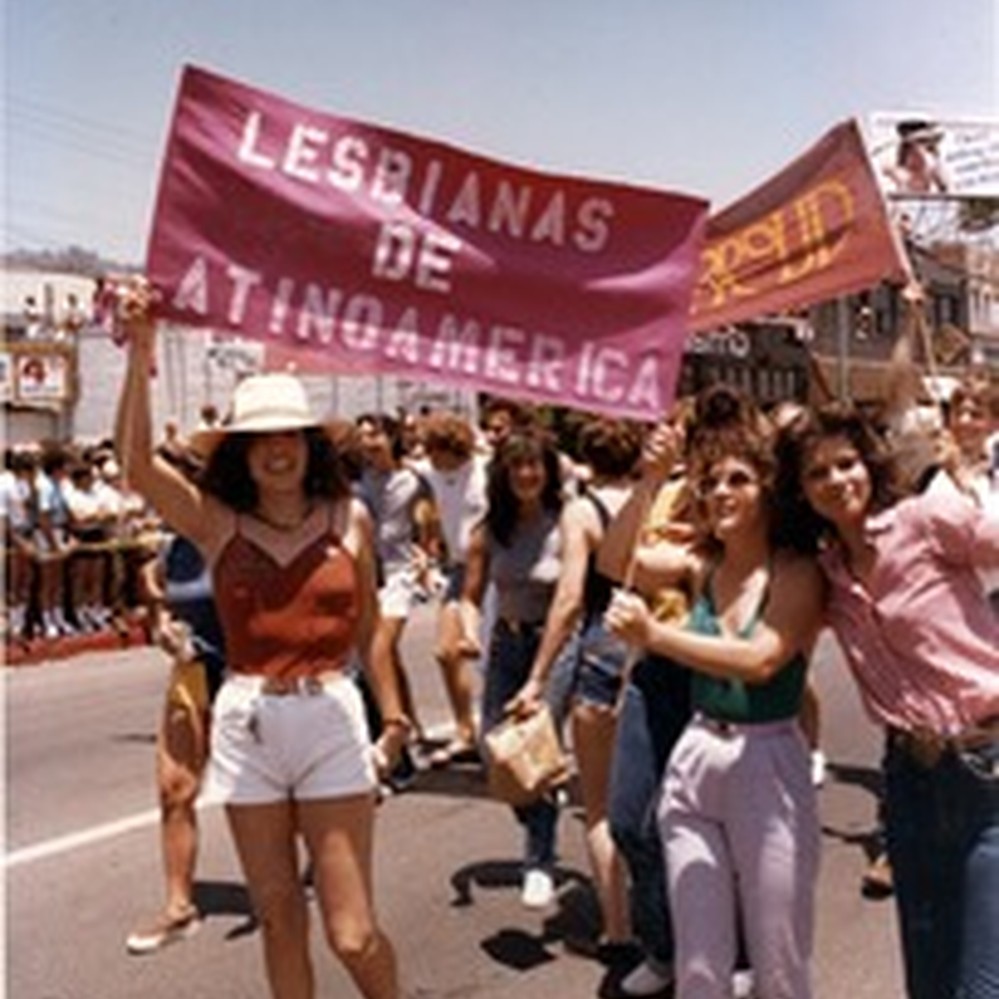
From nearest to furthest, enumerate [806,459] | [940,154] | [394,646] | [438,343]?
[806,459] → [438,343] → [394,646] → [940,154]

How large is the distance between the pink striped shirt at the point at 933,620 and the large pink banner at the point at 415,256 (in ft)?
4.28

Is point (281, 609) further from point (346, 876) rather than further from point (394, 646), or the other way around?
point (394, 646)

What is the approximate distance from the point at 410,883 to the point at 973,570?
3348 mm

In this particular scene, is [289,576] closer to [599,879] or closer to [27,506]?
[599,879]

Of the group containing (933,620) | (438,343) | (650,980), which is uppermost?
(438,343)

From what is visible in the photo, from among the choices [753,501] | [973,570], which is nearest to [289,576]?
[753,501]

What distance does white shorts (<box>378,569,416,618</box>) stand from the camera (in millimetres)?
8250

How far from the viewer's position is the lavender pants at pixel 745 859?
3850mm

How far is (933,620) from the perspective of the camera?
359cm

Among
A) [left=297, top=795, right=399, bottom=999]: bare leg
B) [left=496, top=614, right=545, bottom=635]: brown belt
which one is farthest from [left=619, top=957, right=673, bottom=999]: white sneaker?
[left=496, top=614, right=545, bottom=635]: brown belt

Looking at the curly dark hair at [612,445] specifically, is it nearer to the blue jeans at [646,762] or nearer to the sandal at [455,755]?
the blue jeans at [646,762]

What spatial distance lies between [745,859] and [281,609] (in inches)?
49.6

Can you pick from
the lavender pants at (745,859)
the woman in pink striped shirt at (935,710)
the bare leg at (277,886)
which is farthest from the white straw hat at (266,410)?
the woman in pink striped shirt at (935,710)

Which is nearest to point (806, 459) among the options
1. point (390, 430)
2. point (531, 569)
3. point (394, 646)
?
point (531, 569)
